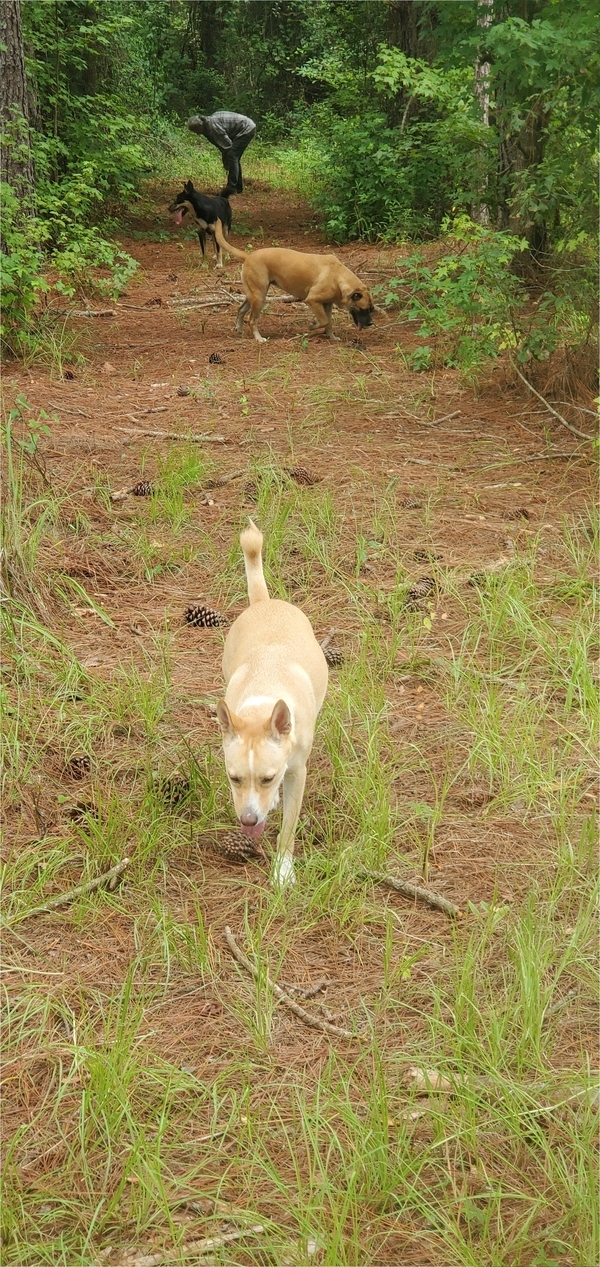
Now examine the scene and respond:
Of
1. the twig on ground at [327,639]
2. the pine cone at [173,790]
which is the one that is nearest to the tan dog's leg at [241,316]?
the twig on ground at [327,639]

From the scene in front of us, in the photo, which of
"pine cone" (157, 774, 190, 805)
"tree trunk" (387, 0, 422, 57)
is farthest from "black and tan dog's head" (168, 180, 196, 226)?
"pine cone" (157, 774, 190, 805)

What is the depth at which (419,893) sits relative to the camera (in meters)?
3.37

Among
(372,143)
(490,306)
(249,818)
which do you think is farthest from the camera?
(372,143)

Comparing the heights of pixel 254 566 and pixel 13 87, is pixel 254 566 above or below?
below

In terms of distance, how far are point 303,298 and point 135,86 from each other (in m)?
11.3

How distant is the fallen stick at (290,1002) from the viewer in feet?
9.43

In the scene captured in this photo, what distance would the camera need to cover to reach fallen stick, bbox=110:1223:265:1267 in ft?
7.32

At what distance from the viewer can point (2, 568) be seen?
4.66 metres

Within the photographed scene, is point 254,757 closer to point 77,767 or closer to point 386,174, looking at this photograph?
point 77,767

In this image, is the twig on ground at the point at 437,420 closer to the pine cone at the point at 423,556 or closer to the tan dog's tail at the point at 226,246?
the pine cone at the point at 423,556

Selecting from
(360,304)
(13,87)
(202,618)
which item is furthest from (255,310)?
(202,618)

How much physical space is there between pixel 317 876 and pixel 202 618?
189 cm

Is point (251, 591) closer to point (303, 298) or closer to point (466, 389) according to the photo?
point (466, 389)

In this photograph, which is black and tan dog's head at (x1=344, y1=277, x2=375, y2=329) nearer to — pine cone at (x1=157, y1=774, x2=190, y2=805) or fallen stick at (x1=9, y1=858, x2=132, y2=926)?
pine cone at (x1=157, y1=774, x2=190, y2=805)
